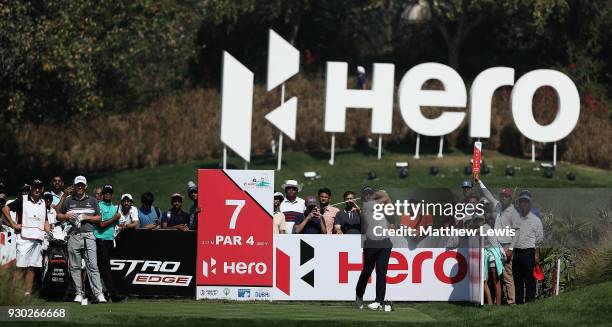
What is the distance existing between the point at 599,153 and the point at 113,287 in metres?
25.7

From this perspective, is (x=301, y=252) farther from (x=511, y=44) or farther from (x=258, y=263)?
(x=511, y=44)

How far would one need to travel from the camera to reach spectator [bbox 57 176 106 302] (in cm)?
2084

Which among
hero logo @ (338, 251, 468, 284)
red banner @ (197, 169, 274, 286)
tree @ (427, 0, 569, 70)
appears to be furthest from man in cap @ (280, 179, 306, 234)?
tree @ (427, 0, 569, 70)

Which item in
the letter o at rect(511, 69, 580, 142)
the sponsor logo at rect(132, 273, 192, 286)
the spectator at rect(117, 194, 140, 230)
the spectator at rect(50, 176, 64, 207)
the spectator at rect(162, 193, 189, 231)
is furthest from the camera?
the letter o at rect(511, 69, 580, 142)

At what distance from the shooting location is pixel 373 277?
2188 cm

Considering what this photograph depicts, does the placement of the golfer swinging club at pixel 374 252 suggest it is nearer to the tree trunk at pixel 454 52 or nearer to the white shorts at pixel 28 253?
the white shorts at pixel 28 253

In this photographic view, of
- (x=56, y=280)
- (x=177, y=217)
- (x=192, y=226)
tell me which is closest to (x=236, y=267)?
(x=192, y=226)

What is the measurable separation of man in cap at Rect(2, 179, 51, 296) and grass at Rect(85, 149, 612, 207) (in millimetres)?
16122

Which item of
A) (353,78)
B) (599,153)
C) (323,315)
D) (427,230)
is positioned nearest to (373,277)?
(427,230)

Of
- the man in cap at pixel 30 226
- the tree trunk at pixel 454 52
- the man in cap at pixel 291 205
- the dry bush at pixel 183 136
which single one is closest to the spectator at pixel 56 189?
the man in cap at pixel 30 226

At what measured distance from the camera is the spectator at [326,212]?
22.1 meters

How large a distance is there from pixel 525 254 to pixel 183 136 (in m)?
26.7

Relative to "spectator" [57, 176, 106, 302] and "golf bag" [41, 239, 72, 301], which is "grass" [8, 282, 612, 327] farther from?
"golf bag" [41, 239, 72, 301]

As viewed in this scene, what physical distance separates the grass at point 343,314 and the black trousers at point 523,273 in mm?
785
